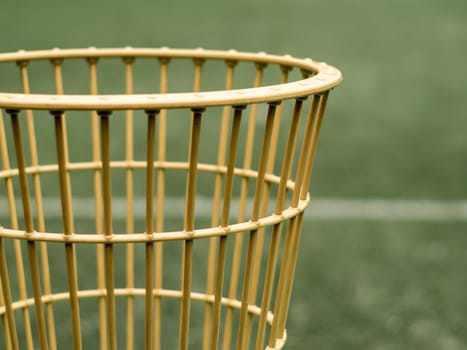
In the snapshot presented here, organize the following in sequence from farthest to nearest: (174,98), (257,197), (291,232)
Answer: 1. (291,232)
2. (257,197)
3. (174,98)

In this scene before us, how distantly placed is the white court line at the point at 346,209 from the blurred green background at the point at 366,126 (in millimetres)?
38

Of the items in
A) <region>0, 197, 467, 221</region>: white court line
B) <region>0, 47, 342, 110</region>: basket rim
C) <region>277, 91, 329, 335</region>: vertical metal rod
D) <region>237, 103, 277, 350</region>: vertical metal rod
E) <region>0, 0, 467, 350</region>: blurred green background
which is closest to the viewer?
<region>0, 47, 342, 110</region>: basket rim

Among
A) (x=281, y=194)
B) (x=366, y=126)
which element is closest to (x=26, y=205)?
(x=281, y=194)

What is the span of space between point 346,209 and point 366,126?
69 centimetres

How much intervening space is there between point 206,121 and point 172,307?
4.24 ft

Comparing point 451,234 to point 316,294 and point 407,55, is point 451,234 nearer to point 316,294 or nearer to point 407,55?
point 316,294

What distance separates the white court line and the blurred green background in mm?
38

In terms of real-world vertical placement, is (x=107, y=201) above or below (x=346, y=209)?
above

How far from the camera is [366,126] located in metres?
2.87

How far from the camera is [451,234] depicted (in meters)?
2.10

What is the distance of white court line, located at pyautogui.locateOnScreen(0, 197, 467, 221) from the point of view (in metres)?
2.22

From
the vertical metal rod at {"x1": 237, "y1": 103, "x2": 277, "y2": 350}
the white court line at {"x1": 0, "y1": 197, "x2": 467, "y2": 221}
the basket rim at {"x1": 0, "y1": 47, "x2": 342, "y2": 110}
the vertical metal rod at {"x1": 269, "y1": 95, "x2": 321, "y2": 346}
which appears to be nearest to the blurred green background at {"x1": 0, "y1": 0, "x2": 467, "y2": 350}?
the white court line at {"x1": 0, "y1": 197, "x2": 467, "y2": 221}

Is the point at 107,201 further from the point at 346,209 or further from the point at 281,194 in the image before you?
the point at 346,209

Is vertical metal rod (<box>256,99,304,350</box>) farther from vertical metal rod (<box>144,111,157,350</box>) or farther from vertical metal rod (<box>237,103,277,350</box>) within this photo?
vertical metal rod (<box>144,111,157,350</box>)
